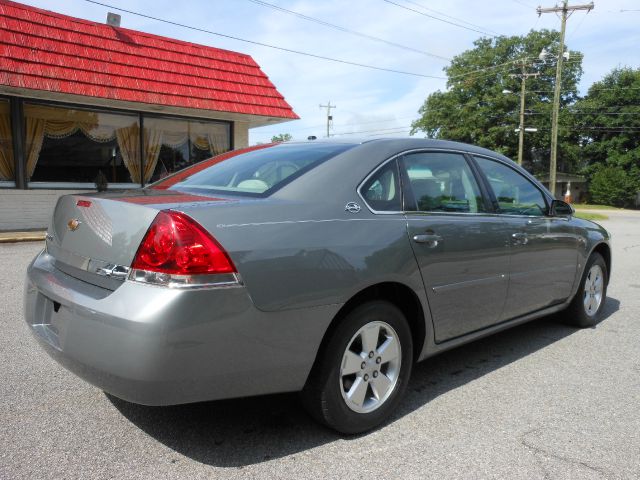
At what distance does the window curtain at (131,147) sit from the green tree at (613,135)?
1889 inches

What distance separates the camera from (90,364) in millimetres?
2301

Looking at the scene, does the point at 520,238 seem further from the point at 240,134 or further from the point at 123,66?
the point at 240,134

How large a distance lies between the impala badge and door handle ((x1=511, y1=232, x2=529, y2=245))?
58.6 inches

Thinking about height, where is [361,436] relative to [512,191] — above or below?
below

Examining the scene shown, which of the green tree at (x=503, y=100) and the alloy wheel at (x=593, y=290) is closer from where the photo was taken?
the alloy wheel at (x=593, y=290)

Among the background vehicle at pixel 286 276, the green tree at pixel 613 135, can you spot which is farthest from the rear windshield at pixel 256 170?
the green tree at pixel 613 135

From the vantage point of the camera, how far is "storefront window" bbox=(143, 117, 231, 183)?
44.4 ft

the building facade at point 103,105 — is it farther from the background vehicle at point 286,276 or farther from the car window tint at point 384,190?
the car window tint at point 384,190

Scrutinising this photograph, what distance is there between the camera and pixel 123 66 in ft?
40.0

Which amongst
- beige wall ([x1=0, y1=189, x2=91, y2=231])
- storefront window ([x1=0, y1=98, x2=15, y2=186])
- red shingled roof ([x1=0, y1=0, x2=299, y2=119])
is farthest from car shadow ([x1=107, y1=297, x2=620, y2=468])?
storefront window ([x1=0, y1=98, x2=15, y2=186])

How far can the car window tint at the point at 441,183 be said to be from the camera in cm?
324

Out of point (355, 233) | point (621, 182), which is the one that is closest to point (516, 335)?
point (355, 233)

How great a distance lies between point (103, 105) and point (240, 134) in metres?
3.83

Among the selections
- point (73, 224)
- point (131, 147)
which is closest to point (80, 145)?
point (131, 147)
